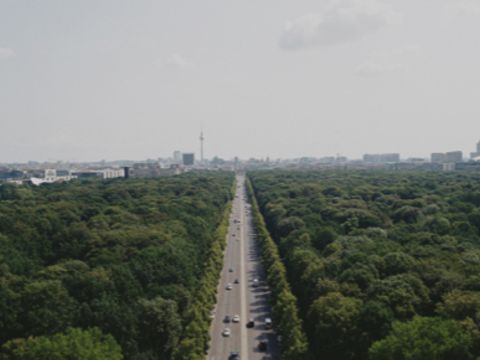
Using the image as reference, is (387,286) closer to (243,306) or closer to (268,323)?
(268,323)

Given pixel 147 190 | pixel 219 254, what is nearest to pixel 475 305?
pixel 219 254

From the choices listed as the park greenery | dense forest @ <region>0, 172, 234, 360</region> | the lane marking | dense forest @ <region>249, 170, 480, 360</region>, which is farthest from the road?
dense forest @ <region>249, 170, 480, 360</region>

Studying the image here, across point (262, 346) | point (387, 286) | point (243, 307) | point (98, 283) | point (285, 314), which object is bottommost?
point (262, 346)

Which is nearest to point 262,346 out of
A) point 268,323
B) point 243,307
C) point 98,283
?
point 268,323

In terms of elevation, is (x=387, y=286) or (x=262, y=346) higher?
(x=387, y=286)

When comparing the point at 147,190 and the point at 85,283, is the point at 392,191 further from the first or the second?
the point at 85,283

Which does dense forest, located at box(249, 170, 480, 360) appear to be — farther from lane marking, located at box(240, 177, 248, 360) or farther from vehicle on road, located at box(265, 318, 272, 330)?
lane marking, located at box(240, 177, 248, 360)
